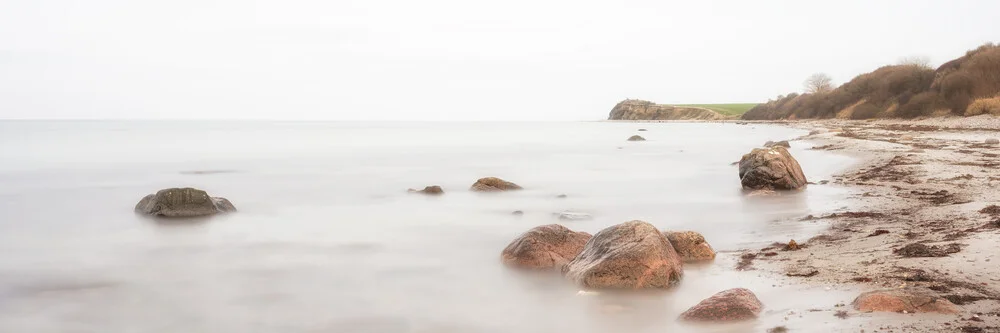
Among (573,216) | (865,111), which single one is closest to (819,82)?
(865,111)

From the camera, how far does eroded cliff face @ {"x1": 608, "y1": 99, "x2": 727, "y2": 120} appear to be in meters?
128

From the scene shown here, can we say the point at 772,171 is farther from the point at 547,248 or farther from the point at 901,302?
the point at 901,302

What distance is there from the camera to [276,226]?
12289mm

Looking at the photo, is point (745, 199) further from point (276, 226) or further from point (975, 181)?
point (276, 226)

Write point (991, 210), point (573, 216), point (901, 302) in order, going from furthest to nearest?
point (573, 216), point (991, 210), point (901, 302)

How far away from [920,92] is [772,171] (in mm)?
40904

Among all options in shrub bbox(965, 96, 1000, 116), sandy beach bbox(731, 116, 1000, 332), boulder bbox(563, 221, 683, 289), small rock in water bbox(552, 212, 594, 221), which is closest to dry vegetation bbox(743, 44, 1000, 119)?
shrub bbox(965, 96, 1000, 116)

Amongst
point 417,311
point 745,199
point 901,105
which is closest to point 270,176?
point 745,199

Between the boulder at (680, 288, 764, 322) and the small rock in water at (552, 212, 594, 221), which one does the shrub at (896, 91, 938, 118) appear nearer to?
the small rock in water at (552, 212, 594, 221)

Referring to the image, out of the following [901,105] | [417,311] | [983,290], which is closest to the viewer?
[983,290]

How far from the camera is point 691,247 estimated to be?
7.87 meters

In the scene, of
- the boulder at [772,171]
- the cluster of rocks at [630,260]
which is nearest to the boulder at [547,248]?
the cluster of rocks at [630,260]

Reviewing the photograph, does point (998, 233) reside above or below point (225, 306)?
above

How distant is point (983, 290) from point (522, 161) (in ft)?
84.0
